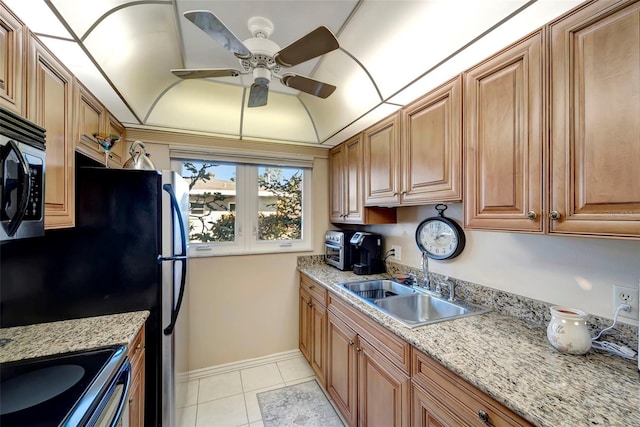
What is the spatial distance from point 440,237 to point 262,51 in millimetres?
1597

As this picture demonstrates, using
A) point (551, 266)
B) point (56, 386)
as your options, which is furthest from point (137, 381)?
point (551, 266)

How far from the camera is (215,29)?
3.37 ft

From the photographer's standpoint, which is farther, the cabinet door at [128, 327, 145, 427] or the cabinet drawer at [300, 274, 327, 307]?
the cabinet drawer at [300, 274, 327, 307]

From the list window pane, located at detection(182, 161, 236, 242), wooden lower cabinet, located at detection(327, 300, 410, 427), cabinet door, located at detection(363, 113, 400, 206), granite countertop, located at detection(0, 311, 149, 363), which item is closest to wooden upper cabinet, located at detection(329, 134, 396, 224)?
cabinet door, located at detection(363, 113, 400, 206)

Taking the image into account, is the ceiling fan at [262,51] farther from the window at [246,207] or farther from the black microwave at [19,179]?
the window at [246,207]

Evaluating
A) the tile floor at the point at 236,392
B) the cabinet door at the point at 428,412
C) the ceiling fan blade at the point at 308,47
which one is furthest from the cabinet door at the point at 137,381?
the ceiling fan blade at the point at 308,47

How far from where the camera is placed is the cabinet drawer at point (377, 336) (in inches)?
48.4

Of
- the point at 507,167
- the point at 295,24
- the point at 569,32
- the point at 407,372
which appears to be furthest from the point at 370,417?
the point at 295,24

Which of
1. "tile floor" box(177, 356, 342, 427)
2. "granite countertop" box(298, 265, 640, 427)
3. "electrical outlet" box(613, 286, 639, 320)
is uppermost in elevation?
"electrical outlet" box(613, 286, 639, 320)

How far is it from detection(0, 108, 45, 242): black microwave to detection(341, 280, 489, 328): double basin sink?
5.10ft

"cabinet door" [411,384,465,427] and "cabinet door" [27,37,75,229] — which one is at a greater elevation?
"cabinet door" [27,37,75,229]

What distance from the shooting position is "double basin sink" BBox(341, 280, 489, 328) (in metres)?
1.57

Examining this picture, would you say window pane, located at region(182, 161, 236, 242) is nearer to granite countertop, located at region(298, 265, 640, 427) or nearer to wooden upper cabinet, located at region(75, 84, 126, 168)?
wooden upper cabinet, located at region(75, 84, 126, 168)

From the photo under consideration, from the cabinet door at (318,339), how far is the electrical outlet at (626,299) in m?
1.60
